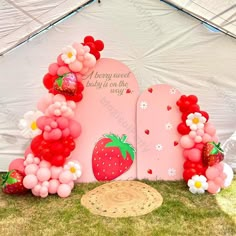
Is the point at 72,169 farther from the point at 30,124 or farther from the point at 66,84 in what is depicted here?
the point at 66,84

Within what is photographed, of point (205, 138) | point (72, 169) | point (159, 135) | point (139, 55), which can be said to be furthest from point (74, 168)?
point (139, 55)

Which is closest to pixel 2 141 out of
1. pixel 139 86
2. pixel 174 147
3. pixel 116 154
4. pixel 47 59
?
pixel 47 59

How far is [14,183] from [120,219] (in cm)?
104

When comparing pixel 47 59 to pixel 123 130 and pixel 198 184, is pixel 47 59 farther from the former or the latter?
pixel 198 184

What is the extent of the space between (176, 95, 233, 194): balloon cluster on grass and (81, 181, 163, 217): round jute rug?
15.8 inches

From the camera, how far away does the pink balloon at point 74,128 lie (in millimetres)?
3285

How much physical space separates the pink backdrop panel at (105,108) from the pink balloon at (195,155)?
0.59 m

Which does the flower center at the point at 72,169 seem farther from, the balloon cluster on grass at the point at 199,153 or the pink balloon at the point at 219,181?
the pink balloon at the point at 219,181

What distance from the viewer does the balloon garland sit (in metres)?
3.15

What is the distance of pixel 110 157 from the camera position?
3488 millimetres

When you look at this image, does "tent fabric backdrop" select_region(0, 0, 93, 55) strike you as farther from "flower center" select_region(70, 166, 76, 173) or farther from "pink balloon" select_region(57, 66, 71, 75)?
"flower center" select_region(70, 166, 76, 173)

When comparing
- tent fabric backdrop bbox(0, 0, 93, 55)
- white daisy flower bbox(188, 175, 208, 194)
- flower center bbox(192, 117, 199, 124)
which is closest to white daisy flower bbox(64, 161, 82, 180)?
white daisy flower bbox(188, 175, 208, 194)

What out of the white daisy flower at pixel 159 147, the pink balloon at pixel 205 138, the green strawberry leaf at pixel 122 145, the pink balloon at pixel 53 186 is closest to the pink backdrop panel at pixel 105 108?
the green strawberry leaf at pixel 122 145

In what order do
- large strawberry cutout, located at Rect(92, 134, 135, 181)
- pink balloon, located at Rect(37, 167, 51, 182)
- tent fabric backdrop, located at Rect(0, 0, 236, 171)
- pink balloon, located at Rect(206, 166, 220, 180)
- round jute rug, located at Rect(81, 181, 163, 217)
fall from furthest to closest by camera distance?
tent fabric backdrop, located at Rect(0, 0, 236, 171)
large strawberry cutout, located at Rect(92, 134, 135, 181)
pink balloon, located at Rect(206, 166, 220, 180)
pink balloon, located at Rect(37, 167, 51, 182)
round jute rug, located at Rect(81, 181, 163, 217)
